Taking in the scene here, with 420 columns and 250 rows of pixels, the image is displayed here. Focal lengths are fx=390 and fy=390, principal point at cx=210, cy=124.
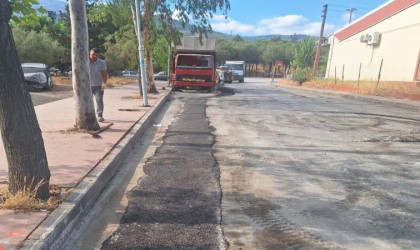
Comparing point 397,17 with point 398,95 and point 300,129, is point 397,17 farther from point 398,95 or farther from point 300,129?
point 300,129

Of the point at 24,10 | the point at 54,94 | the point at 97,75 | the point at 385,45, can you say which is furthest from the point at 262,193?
the point at 385,45

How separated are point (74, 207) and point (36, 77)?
17.1 metres

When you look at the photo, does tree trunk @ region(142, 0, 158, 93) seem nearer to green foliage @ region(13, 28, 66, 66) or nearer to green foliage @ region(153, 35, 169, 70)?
green foliage @ region(153, 35, 169, 70)

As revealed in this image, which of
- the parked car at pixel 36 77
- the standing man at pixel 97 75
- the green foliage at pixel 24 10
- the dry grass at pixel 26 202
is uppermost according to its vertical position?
the green foliage at pixel 24 10

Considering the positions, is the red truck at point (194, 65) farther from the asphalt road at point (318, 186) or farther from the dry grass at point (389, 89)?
the asphalt road at point (318, 186)

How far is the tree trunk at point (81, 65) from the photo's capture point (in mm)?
7703

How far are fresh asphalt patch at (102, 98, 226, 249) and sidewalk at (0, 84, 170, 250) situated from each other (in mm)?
488

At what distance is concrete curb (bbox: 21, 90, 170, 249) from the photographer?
331 cm

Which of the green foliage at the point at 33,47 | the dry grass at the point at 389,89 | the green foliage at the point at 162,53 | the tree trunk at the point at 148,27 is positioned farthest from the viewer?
the green foliage at the point at 162,53

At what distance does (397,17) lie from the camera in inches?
1018

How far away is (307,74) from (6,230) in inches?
1459

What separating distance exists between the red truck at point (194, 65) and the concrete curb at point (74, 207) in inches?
662

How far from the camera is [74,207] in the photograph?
3998 millimetres

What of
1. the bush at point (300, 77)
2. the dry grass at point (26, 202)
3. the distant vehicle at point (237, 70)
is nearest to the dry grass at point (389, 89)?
the bush at point (300, 77)
